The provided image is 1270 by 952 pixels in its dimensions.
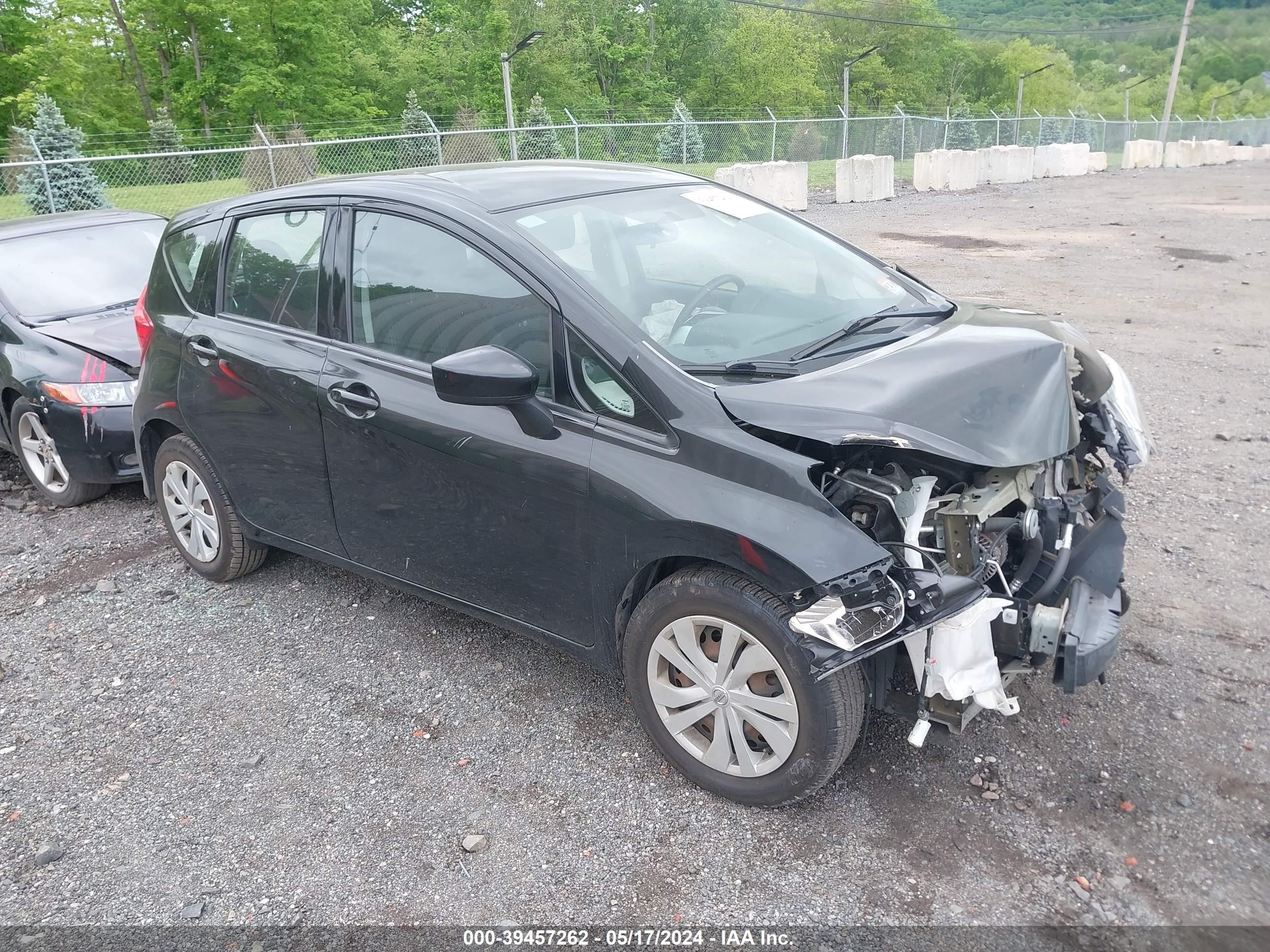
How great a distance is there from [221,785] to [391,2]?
66708mm

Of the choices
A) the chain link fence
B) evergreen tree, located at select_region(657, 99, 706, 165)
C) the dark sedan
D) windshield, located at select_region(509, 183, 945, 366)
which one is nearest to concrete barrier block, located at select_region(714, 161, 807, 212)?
the chain link fence

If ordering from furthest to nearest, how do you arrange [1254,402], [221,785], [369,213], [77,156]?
[77,156] < [1254,402] < [369,213] < [221,785]

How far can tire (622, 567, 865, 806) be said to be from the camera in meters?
2.61

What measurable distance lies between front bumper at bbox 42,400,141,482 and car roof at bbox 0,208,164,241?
1.70m

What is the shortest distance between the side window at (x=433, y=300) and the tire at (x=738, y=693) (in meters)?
0.83

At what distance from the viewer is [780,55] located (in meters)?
67.1

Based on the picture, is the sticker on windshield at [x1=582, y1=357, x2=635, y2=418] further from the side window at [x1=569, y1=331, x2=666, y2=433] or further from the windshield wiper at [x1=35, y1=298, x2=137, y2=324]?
the windshield wiper at [x1=35, y1=298, x2=137, y2=324]

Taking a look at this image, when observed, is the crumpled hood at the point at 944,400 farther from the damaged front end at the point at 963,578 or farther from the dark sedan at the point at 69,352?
the dark sedan at the point at 69,352

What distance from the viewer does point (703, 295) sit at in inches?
129

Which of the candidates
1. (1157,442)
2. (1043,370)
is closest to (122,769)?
(1043,370)

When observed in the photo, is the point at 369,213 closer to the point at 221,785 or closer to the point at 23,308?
the point at 221,785

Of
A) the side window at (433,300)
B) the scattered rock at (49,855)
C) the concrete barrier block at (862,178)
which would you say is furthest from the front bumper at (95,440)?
the concrete barrier block at (862,178)

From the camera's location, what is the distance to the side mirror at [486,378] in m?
2.79

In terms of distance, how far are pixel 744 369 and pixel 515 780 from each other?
1.52 meters
